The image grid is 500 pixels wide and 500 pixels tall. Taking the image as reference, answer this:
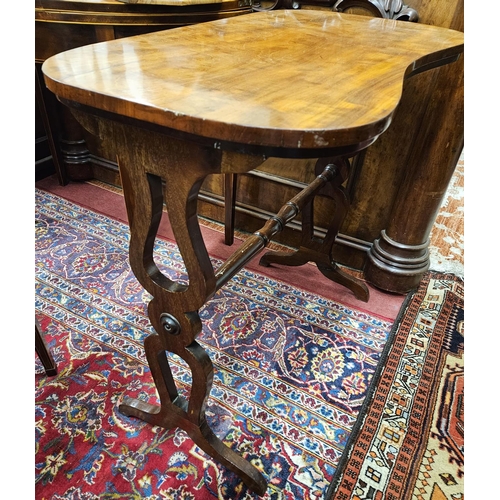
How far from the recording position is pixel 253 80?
69cm

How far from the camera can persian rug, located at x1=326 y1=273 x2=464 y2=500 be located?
42.1 inches

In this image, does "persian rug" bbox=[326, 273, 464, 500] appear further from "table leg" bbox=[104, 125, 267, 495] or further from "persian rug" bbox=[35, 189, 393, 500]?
"table leg" bbox=[104, 125, 267, 495]

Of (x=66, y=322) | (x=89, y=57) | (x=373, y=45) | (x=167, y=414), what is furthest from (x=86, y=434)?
(x=373, y=45)

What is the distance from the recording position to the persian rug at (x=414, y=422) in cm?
107

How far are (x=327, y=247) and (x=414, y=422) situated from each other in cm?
75

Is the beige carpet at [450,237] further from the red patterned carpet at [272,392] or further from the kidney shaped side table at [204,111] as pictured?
the kidney shaped side table at [204,111]

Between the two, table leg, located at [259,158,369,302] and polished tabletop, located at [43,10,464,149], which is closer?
polished tabletop, located at [43,10,464,149]

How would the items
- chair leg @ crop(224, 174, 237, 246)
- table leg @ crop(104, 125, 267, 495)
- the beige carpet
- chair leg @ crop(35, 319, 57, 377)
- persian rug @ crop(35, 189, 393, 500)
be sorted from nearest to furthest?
table leg @ crop(104, 125, 267, 495), persian rug @ crop(35, 189, 393, 500), chair leg @ crop(35, 319, 57, 377), chair leg @ crop(224, 174, 237, 246), the beige carpet

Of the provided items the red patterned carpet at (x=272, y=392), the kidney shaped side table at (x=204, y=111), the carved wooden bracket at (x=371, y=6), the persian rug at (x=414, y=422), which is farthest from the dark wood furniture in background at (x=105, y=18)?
the persian rug at (x=414, y=422)

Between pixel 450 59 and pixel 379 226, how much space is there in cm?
79

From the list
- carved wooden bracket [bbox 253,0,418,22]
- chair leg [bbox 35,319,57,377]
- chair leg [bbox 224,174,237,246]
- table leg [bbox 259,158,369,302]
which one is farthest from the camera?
chair leg [bbox 224,174,237,246]

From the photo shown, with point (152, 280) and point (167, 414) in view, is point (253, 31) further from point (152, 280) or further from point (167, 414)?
point (167, 414)

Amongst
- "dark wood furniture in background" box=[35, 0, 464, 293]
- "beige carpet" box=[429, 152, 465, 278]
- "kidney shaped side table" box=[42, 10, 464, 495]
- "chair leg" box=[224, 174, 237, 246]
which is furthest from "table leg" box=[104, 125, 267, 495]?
"beige carpet" box=[429, 152, 465, 278]

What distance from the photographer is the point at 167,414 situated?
1.11 meters
